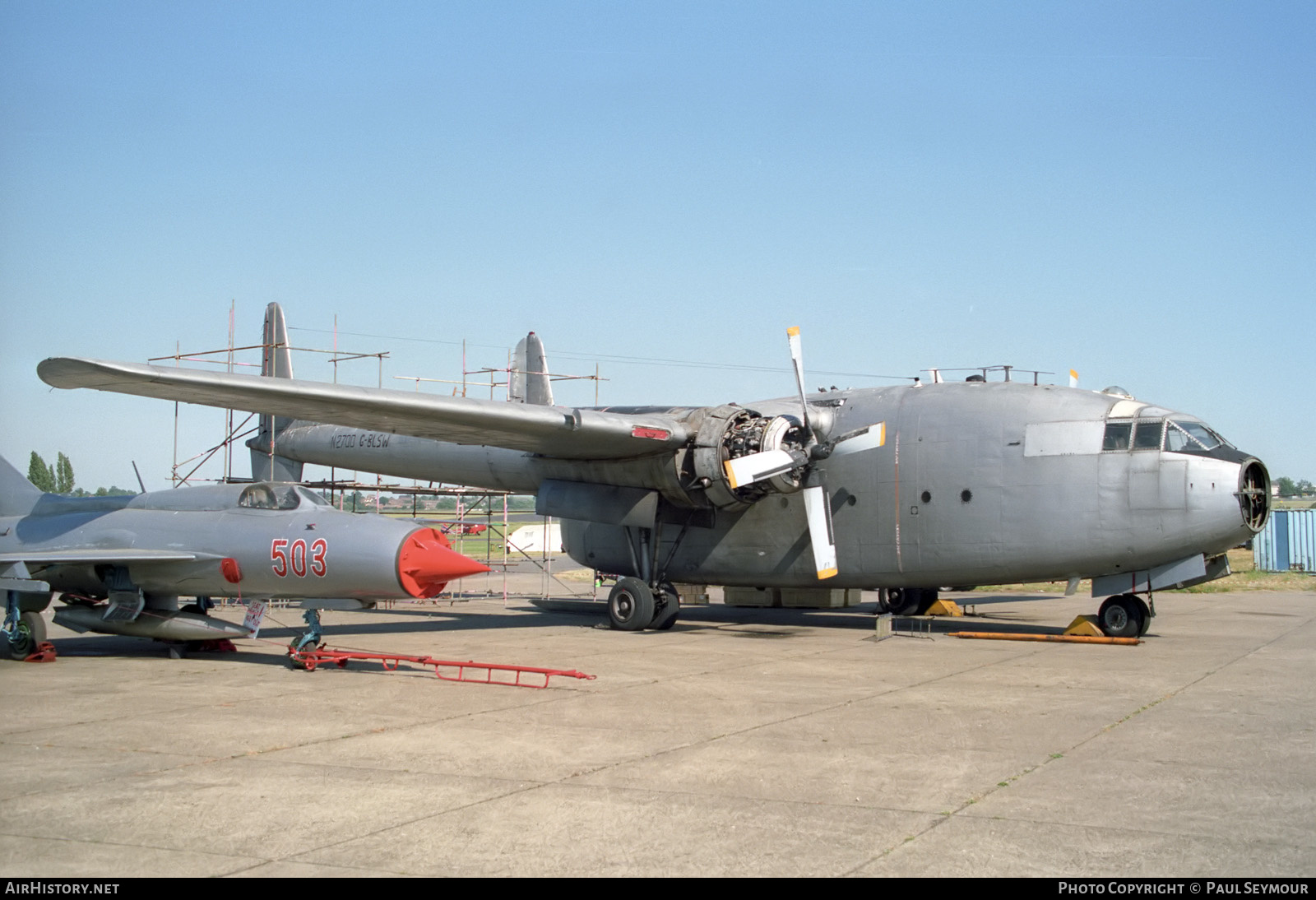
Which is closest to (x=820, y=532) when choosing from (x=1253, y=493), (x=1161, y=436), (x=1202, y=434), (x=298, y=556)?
(x=1161, y=436)

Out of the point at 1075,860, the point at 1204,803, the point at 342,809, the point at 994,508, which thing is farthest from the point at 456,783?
the point at 994,508

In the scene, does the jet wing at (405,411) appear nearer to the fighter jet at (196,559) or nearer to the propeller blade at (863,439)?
the fighter jet at (196,559)

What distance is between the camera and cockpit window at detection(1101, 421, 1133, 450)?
50.3 ft

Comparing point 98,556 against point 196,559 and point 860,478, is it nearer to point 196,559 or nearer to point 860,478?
point 196,559

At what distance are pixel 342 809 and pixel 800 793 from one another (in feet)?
8.84

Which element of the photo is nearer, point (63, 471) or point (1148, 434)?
point (1148, 434)

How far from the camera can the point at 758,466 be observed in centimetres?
1658

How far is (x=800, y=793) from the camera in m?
6.79

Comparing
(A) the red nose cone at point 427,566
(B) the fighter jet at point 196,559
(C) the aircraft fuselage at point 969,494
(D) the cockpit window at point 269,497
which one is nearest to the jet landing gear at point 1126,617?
(C) the aircraft fuselage at point 969,494

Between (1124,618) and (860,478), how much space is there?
4.24m

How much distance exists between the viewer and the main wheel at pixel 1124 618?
1596 centimetres

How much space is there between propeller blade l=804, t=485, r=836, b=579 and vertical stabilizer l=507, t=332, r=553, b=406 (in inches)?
345

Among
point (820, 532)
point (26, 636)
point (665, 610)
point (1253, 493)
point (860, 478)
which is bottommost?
point (665, 610)

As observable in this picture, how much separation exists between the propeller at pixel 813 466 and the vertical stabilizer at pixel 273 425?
10.5 meters
